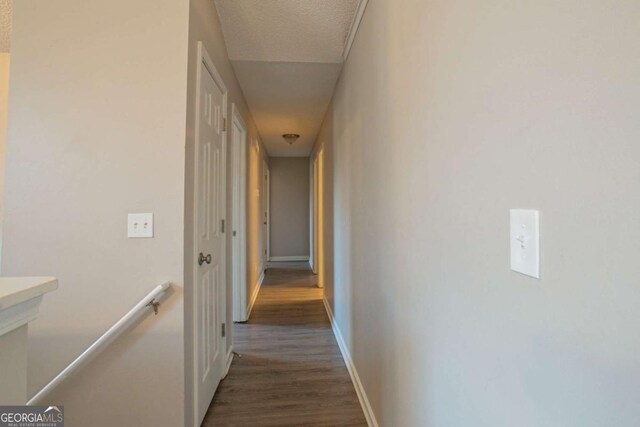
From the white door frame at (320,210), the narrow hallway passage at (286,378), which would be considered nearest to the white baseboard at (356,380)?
the narrow hallway passage at (286,378)

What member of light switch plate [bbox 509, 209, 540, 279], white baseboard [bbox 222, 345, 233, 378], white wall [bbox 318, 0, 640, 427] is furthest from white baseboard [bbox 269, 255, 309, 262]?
light switch plate [bbox 509, 209, 540, 279]

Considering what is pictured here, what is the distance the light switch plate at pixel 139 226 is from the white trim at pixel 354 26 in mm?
1702

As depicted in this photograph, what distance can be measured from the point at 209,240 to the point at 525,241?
5.65 ft

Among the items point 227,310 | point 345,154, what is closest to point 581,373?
point 345,154

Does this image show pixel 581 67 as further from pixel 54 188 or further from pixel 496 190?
pixel 54 188

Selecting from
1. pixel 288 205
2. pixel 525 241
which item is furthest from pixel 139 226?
pixel 288 205

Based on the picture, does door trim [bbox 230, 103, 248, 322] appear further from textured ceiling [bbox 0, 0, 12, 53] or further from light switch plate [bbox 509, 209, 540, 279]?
light switch plate [bbox 509, 209, 540, 279]

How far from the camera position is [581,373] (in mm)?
465

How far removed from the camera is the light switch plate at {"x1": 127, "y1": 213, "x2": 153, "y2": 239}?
1.44m

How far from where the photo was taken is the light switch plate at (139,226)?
144cm

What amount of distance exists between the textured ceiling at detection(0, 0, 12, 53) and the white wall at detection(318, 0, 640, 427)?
2309 millimetres

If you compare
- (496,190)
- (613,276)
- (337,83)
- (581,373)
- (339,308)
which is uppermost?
(337,83)

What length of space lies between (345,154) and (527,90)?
1.93 meters

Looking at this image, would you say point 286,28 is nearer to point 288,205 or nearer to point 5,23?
point 5,23
